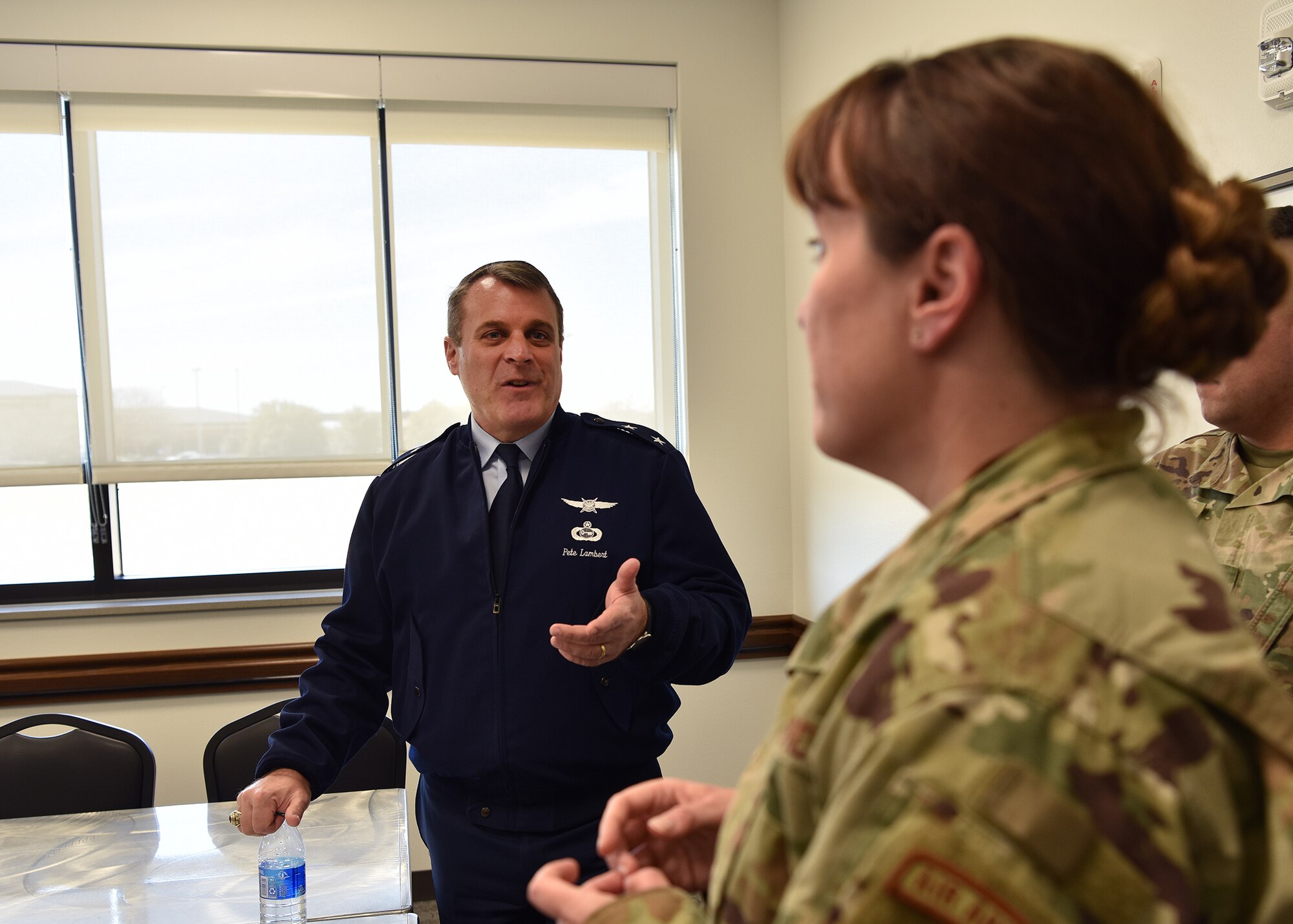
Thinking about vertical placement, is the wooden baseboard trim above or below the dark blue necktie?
below

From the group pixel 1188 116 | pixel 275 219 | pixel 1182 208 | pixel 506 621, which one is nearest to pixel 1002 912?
pixel 1182 208

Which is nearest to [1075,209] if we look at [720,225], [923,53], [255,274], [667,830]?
[667,830]

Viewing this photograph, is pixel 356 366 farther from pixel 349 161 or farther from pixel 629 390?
pixel 629 390

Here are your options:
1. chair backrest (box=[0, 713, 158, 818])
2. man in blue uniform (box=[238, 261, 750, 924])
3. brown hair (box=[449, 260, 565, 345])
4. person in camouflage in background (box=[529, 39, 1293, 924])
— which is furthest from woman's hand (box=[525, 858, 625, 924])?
chair backrest (box=[0, 713, 158, 818])

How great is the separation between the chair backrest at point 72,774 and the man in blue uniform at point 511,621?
3.11 feet

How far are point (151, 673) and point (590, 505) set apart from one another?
7.40 ft

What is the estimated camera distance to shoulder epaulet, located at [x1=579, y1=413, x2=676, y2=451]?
215 centimetres

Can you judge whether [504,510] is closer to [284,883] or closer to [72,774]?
[284,883]

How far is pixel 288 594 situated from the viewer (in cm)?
360

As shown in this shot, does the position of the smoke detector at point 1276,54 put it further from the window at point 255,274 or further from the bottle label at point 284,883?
the window at point 255,274

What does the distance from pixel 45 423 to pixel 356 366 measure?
1103 millimetres

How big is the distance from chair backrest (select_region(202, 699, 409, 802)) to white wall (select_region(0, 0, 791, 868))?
959 millimetres

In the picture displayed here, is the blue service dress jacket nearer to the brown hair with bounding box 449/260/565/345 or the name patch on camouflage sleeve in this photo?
the brown hair with bounding box 449/260/565/345

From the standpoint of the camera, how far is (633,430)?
2178 millimetres
